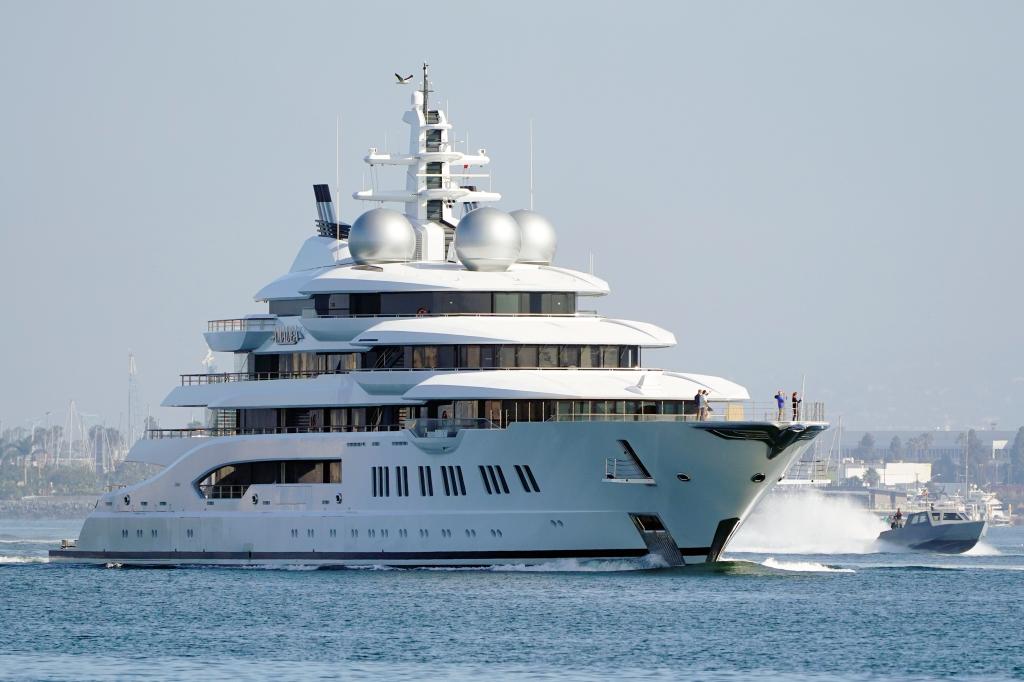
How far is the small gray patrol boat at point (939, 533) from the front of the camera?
9456 centimetres

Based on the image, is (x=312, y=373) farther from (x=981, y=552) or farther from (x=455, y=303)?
(x=981, y=552)

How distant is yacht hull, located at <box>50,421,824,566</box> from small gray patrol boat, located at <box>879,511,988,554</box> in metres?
29.0

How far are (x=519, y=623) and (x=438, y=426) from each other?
540 inches

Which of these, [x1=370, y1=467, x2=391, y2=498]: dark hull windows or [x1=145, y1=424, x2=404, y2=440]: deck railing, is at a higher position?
[x1=145, y1=424, x2=404, y2=440]: deck railing

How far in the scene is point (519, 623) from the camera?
54.0m

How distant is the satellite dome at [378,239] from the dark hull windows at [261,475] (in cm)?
703

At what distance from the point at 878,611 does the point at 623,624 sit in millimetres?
8022

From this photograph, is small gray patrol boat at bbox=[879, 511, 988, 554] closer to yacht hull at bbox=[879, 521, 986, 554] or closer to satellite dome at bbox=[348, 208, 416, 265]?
yacht hull at bbox=[879, 521, 986, 554]

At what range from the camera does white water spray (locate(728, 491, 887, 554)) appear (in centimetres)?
10206

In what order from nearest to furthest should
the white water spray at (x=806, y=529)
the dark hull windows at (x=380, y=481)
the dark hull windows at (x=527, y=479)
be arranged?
1. the dark hull windows at (x=527, y=479)
2. the dark hull windows at (x=380, y=481)
3. the white water spray at (x=806, y=529)

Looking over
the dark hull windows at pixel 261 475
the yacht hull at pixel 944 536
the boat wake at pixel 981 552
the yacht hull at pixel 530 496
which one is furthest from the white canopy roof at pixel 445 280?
the boat wake at pixel 981 552

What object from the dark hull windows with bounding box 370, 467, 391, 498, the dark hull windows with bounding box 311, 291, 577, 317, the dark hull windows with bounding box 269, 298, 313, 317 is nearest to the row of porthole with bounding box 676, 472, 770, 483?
the dark hull windows with bounding box 311, 291, 577, 317

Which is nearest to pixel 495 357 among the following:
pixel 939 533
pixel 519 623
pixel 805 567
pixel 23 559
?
pixel 805 567

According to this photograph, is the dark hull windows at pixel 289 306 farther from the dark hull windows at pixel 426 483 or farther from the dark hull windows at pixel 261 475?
the dark hull windows at pixel 426 483
